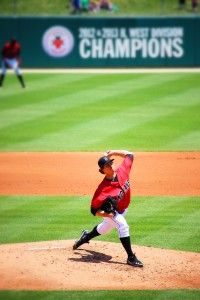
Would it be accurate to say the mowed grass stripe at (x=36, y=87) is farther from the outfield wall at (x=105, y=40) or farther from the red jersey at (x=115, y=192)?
the red jersey at (x=115, y=192)

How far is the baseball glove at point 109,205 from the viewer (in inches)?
370

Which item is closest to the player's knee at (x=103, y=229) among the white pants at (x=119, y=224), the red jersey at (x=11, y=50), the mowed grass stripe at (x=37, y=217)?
the white pants at (x=119, y=224)

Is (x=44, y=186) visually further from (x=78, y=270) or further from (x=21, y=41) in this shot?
(x=21, y=41)

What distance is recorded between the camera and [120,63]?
3145 centimetres

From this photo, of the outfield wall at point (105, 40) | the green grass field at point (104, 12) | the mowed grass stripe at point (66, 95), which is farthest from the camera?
the green grass field at point (104, 12)

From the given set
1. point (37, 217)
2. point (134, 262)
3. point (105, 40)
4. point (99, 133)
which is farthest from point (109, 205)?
point (105, 40)

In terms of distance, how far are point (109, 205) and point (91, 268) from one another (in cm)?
86

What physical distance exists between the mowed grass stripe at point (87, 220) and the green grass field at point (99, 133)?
1cm

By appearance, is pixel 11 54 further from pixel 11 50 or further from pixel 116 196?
pixel 116 196

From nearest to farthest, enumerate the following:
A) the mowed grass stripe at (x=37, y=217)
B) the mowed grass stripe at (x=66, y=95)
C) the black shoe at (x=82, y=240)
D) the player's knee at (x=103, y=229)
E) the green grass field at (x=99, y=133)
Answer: the player's knee at (x=103, y=229) < the black shoe at (x=82, y=240) < the green grass field at (x=99, y=133) < the mowed grass stripe at (x=37, y=217) < the mowed grass stripe at (x=66, y=95)

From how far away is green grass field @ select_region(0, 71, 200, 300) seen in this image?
11.1 m

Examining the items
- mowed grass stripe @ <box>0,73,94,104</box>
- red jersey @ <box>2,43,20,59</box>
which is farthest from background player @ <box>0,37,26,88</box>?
mowed grass stripe @ <box>0,73,94,104</box>

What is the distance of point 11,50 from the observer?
26.7 meters

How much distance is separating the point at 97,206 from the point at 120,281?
39.7 inches
